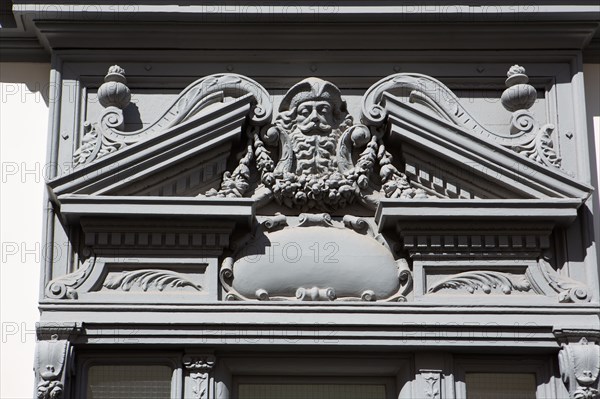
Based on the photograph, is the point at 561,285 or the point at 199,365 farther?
the point at 561,285

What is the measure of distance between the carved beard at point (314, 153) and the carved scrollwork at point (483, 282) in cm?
115

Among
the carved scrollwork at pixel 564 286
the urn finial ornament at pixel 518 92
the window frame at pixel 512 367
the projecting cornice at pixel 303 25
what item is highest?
the projecting cornice at pixel 303 25

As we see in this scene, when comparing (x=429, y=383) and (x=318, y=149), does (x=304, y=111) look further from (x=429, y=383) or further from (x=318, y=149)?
(x=429, y=383)

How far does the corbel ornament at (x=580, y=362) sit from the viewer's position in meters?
10.4

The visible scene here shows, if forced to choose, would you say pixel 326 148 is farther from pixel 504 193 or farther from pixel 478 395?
pixel 478 395

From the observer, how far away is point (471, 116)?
Answer: 11.2 m

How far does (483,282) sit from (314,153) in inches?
59.5

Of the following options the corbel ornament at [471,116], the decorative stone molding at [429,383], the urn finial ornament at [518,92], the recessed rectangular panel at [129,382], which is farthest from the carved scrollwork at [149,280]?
the urn finial ornament at [518,92]

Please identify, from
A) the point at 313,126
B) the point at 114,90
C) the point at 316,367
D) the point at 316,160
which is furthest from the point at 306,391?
the point at 114,90

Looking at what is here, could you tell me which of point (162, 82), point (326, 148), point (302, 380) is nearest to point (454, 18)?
point (326, 148)

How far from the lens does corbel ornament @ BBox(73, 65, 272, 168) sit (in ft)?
36.3

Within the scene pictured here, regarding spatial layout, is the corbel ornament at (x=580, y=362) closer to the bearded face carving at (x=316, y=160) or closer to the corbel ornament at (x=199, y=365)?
the bearded face carving at (x=316, y=160)

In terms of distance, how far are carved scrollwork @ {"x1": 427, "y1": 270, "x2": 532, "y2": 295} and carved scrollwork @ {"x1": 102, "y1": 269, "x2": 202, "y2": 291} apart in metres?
1.72

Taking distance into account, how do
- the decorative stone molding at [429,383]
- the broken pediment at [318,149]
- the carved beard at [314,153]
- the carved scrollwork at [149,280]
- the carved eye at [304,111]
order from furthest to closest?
the carved eye at [304,111] → the carved beard at [314,153] → the broken pediment at [318,149] → the carved scrollwork at [149,280] → the decorative stone molding at [429,383]
